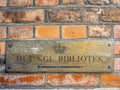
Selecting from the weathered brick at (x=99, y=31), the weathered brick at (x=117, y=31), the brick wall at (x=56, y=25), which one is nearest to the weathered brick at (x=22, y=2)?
the brick wall at (x=56, y=25)

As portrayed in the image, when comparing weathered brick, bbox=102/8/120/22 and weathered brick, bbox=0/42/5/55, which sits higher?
weathered brick, bbox=102/8/120/22

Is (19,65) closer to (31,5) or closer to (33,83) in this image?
(33,83)

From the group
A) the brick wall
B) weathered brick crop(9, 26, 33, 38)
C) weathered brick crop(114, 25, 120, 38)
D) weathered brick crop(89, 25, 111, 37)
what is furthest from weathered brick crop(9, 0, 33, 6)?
weathered brick crop(114, 25, 120, 38)

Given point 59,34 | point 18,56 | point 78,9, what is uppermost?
point 78,9

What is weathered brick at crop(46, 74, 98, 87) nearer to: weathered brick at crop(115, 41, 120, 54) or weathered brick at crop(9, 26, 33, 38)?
weathered brick at crop(115, 41, 120, 54)

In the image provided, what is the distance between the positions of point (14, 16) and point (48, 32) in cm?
23

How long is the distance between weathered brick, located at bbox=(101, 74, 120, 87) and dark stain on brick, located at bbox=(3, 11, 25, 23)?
0.62m

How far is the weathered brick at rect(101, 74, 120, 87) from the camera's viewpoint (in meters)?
1.96

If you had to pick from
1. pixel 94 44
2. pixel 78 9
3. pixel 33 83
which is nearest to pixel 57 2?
pixel 78 9

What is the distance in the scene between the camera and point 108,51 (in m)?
1.98

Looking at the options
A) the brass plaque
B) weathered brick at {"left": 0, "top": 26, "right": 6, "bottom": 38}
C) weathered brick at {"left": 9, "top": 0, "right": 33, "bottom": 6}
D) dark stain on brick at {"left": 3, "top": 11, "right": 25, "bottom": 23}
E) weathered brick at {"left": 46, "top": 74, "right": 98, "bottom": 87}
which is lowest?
weathered brick at {"left": 46, "top": 74, "right": 98, "bottom": 87}

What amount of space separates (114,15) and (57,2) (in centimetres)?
36

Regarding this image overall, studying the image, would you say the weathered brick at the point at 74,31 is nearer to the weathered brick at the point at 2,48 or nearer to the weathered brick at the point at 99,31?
the weathered brick at the point at 99,31

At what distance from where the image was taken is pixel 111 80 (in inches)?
77.1
